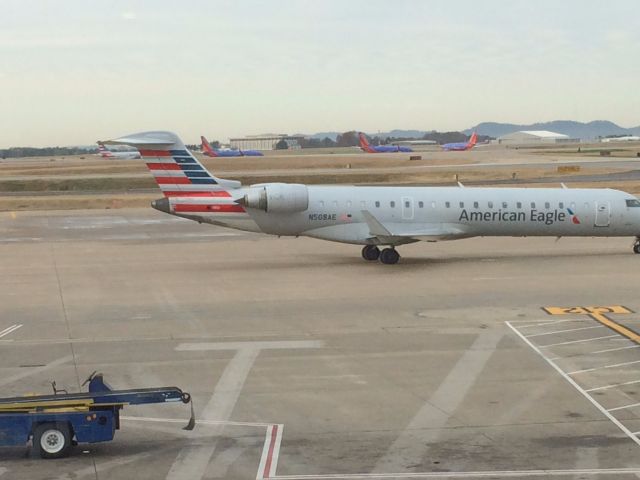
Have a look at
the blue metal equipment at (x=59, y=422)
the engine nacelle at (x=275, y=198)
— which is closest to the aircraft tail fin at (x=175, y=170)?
the engine nacelle at (x=275, y=198)

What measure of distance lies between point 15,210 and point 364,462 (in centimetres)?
5161

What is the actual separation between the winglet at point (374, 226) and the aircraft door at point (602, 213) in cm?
866

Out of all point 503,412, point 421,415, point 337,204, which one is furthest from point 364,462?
point 337,204

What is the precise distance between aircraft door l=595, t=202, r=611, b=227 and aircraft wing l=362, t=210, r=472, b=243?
5318 mm

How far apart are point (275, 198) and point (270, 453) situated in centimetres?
1832

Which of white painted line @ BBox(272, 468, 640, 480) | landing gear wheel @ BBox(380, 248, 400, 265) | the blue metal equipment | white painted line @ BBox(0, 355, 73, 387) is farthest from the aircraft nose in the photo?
white painted line @ BBox(272, 468, 640, 480)

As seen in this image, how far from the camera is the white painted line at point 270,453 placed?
1116cm

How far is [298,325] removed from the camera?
20.5 meters

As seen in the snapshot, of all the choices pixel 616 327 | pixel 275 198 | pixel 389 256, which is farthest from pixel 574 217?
pixel 616 327

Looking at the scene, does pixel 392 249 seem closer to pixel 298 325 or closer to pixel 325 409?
pixel 298 325

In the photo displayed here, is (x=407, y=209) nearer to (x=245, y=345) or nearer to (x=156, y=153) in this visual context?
(x=156, y=153)

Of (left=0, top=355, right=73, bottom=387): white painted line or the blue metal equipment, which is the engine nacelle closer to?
(left=0, top=355, right=73, bottom=387): white painted line

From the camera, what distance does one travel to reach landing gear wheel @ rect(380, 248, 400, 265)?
30469 mm

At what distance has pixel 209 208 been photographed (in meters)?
30.1
